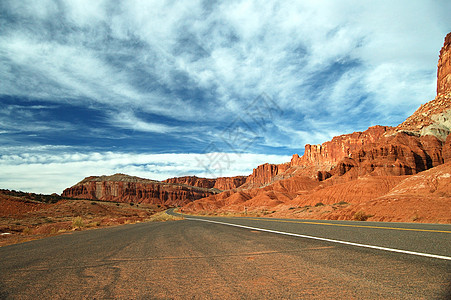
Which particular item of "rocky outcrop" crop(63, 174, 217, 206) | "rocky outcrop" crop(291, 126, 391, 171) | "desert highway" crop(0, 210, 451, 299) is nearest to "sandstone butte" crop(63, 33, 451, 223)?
"rocky outcrop" crop(291, 126, 391, 171)

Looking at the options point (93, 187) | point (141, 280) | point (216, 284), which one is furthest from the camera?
point (93, 187)

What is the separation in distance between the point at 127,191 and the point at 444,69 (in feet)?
635

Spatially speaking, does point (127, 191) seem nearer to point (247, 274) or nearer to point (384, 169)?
point (384, 169)

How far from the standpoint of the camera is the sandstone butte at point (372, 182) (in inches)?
1043

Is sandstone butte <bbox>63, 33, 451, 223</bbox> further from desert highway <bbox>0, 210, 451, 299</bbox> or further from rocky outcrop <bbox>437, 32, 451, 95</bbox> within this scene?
desert highway <bbox>0, 210, 451, 299</bbox>

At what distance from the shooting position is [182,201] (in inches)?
7466

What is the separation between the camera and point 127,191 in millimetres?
183750

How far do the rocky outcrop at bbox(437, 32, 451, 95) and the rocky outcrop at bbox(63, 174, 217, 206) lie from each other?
158927 mm

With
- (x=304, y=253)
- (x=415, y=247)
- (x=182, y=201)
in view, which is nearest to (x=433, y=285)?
(x=304, y=253)

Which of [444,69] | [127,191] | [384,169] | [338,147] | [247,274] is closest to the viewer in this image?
[247,274]

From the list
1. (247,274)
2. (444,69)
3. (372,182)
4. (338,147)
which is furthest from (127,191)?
(247,274)

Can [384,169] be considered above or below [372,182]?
above

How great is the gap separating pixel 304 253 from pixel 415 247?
2.59m

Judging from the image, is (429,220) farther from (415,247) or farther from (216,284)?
(216,284)
